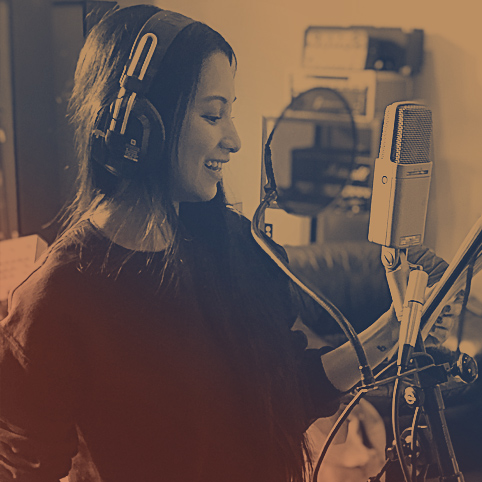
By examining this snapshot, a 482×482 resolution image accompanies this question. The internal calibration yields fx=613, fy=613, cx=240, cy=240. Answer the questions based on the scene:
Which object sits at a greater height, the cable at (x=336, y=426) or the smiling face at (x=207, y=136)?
the smiling face at (x=207, y=136)

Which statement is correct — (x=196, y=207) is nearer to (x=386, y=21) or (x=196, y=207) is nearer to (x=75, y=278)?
(x=75, y=278)

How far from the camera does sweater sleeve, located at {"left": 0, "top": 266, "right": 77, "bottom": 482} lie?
1.10 metres

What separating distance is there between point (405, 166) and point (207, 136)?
0.34m

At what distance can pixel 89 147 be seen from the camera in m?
1.12

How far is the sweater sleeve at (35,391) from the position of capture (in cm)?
110

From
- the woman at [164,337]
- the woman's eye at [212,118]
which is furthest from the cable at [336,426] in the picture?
the woman's eye at [212,118]

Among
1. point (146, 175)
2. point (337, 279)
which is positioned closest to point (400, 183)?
point (337, 279)

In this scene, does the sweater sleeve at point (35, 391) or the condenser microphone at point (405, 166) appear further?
the sweater sleeve at point (35, 391)

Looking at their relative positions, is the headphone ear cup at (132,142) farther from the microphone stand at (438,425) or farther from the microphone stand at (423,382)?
the microphone stand at (438,425)

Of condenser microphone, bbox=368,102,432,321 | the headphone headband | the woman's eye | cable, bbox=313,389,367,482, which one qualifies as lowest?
cable, bbox=313,389,367,482

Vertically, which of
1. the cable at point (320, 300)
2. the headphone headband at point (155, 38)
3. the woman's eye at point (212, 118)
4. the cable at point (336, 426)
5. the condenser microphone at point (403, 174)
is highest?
the headphone headband at point (155, 38)

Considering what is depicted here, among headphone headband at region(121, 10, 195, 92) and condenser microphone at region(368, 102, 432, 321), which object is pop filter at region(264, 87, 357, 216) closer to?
condenser microphone at region(368, 102, 432, 321)

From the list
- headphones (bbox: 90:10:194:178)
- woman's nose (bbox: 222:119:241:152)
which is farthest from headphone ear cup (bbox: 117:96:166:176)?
woman's nose (bbox: 222:119:241:152)

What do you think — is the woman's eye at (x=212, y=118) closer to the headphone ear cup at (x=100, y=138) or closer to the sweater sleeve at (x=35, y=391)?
the headphone ear cup at (x=100, y=138)
